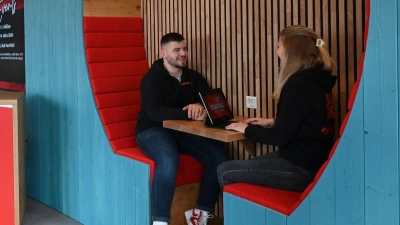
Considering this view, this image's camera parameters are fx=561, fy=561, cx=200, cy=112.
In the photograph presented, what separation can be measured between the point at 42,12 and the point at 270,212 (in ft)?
11.2

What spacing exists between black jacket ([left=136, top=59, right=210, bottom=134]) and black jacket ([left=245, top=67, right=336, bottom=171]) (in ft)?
3.51

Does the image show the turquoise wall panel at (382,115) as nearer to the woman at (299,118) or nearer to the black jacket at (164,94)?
the woman at (299,118)

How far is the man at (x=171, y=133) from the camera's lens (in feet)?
13.3

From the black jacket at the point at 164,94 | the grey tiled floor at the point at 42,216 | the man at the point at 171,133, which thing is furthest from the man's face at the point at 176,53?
the grey tiled floor at the point at 42,216

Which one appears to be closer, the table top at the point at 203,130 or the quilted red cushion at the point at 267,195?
the quilted red cushion at the point at 267,195

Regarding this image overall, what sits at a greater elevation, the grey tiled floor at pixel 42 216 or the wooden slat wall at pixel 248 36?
the wooden slat wall at pixel 248 36

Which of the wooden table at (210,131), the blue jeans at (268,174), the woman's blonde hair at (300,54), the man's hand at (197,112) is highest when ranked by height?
the woman's blonde hair at (300,54)

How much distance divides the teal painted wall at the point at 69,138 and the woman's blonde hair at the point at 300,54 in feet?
4.69

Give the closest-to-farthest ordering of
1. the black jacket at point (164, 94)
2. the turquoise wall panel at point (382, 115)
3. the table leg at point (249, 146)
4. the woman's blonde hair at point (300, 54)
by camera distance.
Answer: the turquoise wall panel at point (382, 115), the woman's blonde hair at point (300, 54), the table leg at point (249, 146), the black jacket at point (164, 94)

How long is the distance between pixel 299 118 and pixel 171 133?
59.4 inches

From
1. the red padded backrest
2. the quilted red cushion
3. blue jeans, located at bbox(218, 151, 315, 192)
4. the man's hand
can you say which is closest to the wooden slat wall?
the red padded backrest

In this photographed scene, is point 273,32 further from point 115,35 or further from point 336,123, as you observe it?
point 115,35

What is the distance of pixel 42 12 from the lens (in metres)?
5.43

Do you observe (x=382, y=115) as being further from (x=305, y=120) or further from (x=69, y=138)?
(x=69, y=138)
